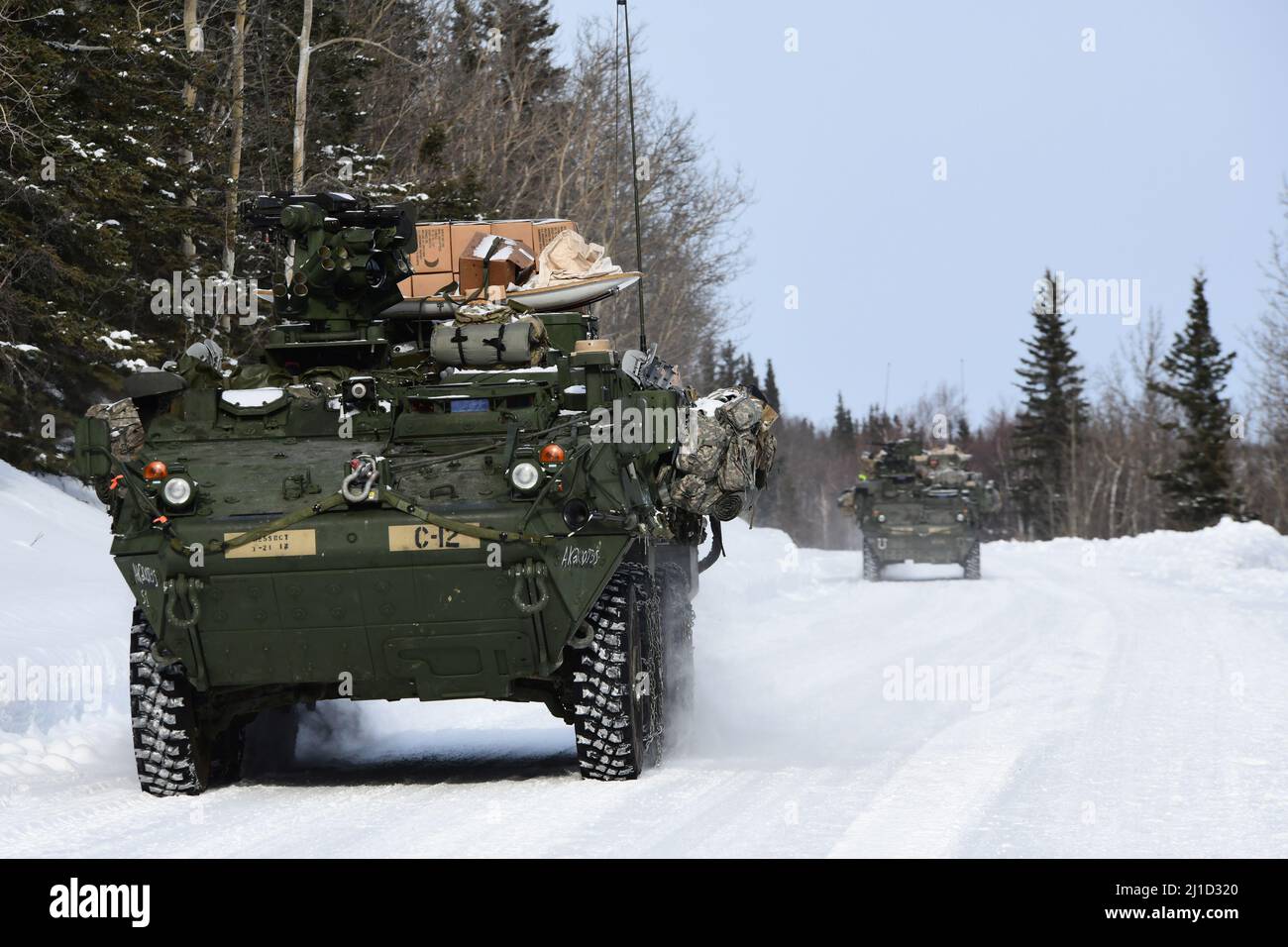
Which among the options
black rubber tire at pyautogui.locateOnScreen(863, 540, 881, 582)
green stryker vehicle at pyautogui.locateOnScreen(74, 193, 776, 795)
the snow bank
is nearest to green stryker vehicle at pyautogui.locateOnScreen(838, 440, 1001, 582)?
black rubber tire at pyautogui.locateOnScreen(863, 540, 881, 582)

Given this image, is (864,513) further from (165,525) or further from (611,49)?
(165,525)

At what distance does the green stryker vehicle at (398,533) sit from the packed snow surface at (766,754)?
50cm

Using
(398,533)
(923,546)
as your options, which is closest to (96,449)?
(398,533)

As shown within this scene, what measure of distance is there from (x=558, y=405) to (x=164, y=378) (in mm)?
1967

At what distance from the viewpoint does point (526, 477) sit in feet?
26.2

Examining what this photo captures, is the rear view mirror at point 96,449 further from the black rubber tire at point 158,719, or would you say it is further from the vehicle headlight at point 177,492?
the black rubber tire at point 158,719

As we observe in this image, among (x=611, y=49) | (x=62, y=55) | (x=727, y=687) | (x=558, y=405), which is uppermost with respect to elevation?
(x=611, y=49)

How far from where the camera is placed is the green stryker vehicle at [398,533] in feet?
26.1

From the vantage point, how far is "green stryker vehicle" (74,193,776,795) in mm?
7945

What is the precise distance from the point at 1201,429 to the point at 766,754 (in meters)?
48.3

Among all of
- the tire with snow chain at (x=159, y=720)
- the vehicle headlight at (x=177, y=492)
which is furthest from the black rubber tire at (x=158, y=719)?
the vehicle headlight at (x=177, y=492)

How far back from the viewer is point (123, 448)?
352 inches

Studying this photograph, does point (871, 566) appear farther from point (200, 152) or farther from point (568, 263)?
point (568, 263)
